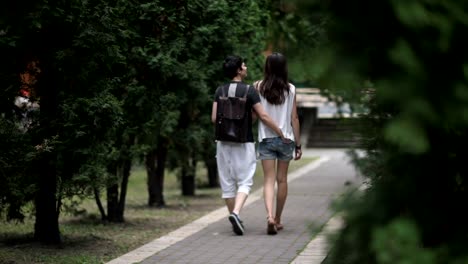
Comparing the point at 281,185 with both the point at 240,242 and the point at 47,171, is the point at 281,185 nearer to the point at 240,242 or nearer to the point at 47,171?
the point at 240,242

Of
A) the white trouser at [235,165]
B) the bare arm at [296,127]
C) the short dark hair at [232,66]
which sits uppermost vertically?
the short dark hair at [232,66]

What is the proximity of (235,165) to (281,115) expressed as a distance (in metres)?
0.75

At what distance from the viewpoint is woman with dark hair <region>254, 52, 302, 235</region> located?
11.0 m

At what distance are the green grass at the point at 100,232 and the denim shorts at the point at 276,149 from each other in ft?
4.84

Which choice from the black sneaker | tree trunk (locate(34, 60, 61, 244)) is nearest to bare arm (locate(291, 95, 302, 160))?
the black sneaker

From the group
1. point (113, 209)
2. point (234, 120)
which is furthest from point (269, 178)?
point (113, 209)

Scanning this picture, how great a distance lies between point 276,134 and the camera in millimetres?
10969

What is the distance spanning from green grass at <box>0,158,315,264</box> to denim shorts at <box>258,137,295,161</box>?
4.84 ft

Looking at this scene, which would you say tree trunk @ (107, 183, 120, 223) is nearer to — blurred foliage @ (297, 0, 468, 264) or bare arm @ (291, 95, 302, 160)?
bare arm @ (291, 95, 302, 160)

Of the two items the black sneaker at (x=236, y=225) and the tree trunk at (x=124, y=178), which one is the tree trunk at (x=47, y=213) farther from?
the tree trunk at (x=124, y=178)

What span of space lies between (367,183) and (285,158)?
23.7ft

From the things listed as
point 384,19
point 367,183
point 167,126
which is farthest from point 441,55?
point 167,126

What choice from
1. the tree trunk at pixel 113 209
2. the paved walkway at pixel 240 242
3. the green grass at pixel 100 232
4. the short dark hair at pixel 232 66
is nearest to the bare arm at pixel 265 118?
the short dark hair at pixel 232 66

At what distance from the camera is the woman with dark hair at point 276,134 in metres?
11.0
